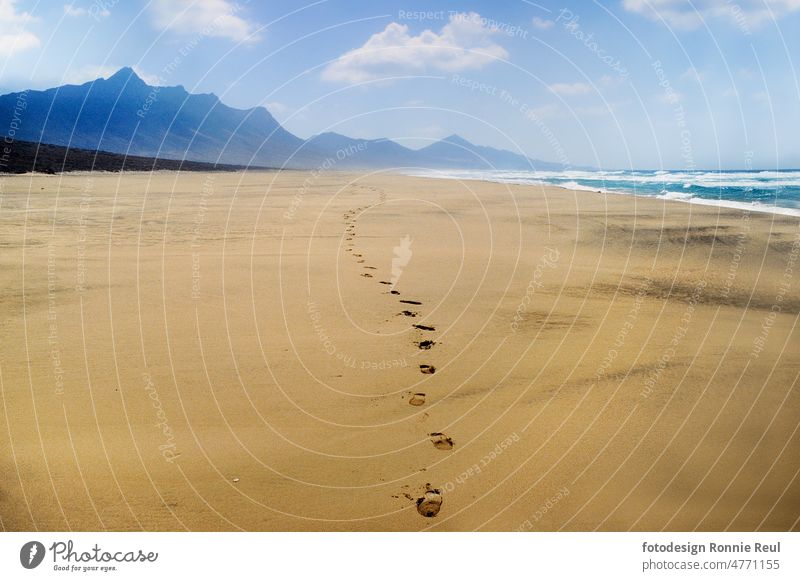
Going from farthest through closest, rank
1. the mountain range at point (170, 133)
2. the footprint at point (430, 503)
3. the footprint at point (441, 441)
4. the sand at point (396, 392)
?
the mountain range at point (170, 133)
the footprint at point (441, 441)
the sand at point (396, 392)
the footprint at point (430, 503)

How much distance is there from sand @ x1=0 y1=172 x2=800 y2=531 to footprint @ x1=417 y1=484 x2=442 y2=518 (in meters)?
0.02

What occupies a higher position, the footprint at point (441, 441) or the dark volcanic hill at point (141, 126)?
the dark volcanic hill at point (141, 126)

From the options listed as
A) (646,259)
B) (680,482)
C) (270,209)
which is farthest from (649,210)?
(680,482)

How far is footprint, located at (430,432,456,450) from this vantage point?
14.8 ft

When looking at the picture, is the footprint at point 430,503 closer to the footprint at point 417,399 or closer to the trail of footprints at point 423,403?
the trail of footprints at point 423,403

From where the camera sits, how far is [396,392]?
543 cm

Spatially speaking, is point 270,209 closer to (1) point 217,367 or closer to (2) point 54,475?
(1) point 217,367

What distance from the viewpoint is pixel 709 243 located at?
12.8m

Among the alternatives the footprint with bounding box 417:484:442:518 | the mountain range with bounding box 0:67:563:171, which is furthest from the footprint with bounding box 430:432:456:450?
the mountain range with bounding box 0:67:563:171

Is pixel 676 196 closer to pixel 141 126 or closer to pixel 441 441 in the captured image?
pixel 441 441

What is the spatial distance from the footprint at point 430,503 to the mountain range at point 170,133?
10342cm

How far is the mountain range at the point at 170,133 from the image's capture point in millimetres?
114812

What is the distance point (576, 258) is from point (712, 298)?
10.5 ft

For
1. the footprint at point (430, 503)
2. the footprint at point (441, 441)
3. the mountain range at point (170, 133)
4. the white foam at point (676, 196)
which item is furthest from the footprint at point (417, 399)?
the mountain range at point (170, 133)
